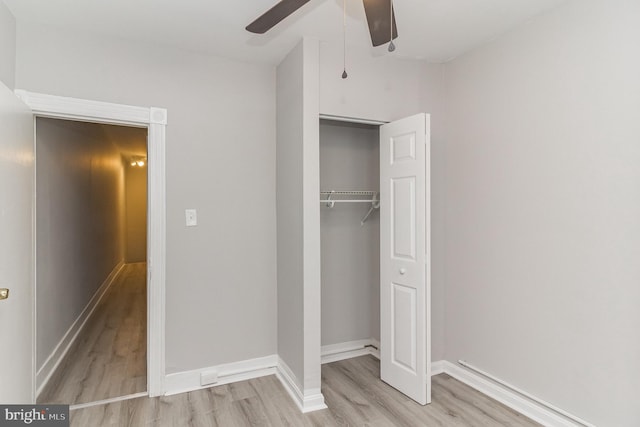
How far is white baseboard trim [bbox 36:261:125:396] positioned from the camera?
2.60 m

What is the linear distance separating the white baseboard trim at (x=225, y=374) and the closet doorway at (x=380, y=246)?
55 cm

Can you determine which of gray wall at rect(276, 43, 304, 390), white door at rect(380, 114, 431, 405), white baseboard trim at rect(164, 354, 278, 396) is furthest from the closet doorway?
white baseboard trim at rect(164, 354, 278, 396)

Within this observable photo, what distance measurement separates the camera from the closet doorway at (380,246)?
7.90 feet

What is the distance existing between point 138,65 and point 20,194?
115 cm

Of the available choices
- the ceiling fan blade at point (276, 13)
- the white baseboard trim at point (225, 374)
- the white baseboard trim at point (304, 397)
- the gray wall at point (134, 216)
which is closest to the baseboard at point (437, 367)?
the white baseboard trim at point (304, 397)

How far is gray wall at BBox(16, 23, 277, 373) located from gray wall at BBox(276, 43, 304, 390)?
12cm

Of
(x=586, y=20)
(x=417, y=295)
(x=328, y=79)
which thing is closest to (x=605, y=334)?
(x=417, y=295)

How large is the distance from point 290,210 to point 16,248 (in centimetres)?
162

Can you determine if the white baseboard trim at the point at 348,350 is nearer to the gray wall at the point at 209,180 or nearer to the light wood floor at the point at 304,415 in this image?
the light wood floor at the point at 304,415

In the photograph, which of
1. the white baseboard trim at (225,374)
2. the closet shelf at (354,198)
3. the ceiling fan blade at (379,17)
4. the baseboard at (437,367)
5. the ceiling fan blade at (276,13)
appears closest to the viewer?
the ceiling fan blade at (276,13)

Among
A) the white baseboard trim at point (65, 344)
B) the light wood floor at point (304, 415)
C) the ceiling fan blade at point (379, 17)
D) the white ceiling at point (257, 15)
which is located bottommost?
the light wood floor at point (304, 415)

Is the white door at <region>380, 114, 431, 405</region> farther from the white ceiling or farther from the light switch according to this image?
the light switch

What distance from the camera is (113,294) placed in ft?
17.9

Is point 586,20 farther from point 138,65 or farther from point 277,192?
point 138,65
